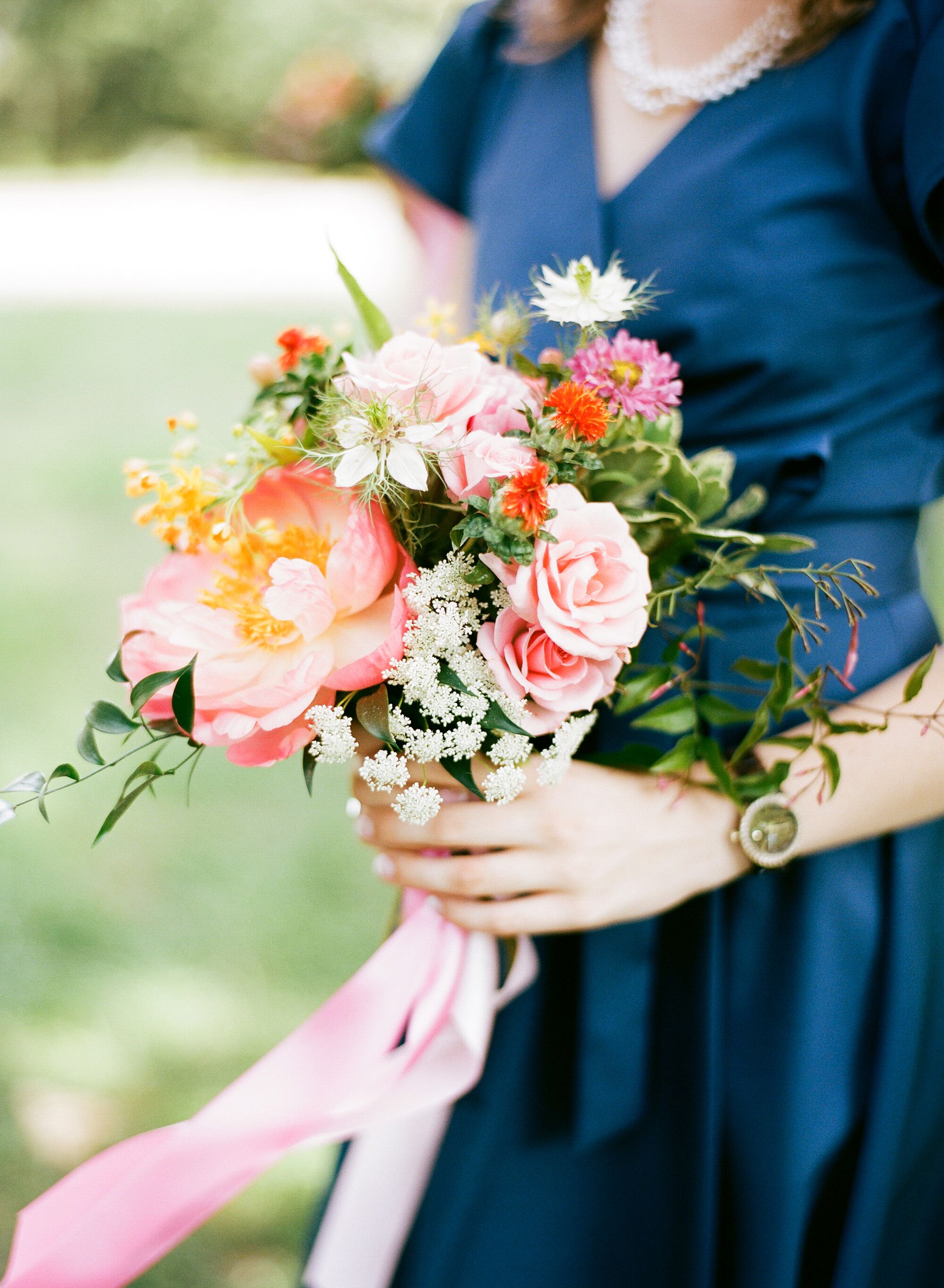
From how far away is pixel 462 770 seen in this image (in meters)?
0.79

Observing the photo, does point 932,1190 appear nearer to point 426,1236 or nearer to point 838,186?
point 426,1236

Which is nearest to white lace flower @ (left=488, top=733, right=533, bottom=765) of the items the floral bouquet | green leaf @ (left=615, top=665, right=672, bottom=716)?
the floral bouquet

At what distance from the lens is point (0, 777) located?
300 centimetres

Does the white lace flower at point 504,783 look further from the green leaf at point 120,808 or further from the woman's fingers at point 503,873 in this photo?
the green leaf at point 120,808

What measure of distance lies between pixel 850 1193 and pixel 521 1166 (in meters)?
0.37

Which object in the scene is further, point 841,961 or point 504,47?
point 504,47

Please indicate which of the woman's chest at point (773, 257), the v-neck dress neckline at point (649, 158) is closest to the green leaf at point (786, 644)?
the woman's chest at point (773, 257)

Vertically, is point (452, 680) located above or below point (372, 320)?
below

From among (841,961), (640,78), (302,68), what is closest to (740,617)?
(841,961)

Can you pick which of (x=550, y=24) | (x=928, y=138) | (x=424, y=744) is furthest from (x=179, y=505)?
(x=550, y=24)

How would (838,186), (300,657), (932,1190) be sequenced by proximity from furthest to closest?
1. (932,1190)
2. (838,186)
3. (300,657)

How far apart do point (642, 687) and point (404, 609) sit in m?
0.24

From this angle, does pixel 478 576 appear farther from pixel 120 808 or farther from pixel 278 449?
pixel 120 808

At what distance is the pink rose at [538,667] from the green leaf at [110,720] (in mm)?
282
